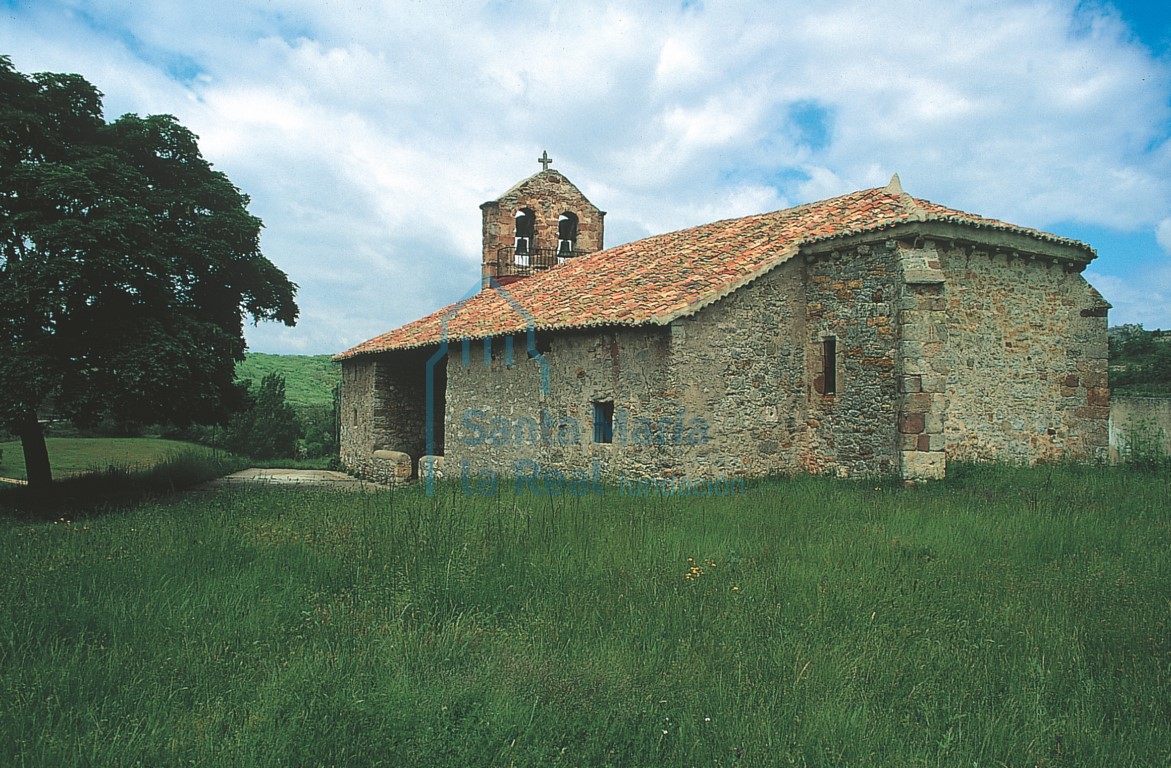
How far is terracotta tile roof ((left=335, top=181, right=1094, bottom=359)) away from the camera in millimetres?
12023

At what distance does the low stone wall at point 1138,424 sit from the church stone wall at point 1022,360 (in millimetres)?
563

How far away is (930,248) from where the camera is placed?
39.4 feet

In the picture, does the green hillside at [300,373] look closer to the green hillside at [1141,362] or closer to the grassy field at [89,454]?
the grassy field at [89,454]

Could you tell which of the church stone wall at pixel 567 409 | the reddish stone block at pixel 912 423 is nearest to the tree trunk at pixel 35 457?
the church stone wall at pixel 567 409

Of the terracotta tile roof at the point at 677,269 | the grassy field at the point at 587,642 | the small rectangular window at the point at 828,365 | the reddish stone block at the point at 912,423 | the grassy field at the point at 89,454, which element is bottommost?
the grassy field at the point at 587,642

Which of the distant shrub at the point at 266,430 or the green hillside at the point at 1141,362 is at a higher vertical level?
the green hillside at the point at 1141,362

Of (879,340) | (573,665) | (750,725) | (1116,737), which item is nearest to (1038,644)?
(1116,737)

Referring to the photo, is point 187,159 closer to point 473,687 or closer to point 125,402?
point 125,402

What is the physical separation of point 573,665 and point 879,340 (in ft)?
29.6

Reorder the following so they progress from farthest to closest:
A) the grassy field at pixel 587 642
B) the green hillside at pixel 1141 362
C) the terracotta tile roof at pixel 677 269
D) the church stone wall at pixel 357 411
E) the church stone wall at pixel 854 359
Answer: the green hillside at pixel 1141 362 → the church stone wall at pixel 357 411 → the terracotta tile roof at pixel 677 269 → the church stone wall at pixel 854 359 → the grassy field at pixel 587 642

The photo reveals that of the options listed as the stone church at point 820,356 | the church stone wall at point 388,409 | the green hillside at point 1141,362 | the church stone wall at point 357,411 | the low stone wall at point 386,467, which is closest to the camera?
the stone church at point 820,356

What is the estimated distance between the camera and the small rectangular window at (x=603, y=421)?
12.8 meters

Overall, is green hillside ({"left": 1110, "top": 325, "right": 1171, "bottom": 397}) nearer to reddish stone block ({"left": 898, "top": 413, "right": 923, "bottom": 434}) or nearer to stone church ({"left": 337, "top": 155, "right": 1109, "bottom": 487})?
stone church ({"left": 337, "top": 155, "right": 1109, "bottom": 487})

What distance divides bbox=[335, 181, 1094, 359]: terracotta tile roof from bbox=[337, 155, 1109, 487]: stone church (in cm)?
6
